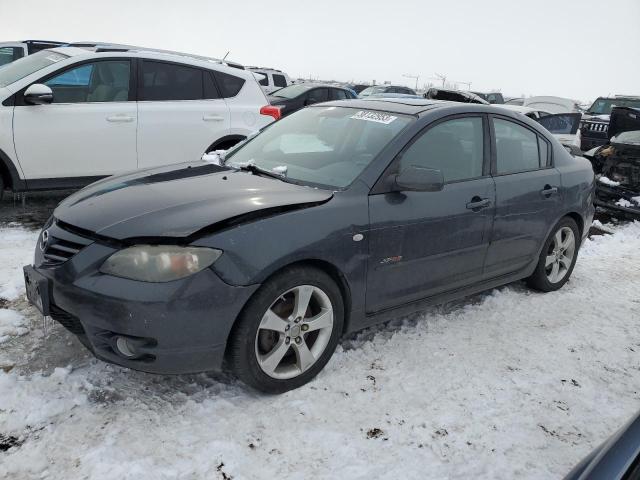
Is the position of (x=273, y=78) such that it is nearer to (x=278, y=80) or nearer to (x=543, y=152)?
(x=278, y=80)

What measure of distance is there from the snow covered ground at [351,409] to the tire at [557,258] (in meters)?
0.74

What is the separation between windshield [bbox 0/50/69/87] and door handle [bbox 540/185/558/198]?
495 centimetres

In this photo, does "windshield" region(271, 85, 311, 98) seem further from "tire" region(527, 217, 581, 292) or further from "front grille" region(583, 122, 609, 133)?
"tire" region(527, 217, 581, 292)

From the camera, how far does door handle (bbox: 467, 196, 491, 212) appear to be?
3.64m

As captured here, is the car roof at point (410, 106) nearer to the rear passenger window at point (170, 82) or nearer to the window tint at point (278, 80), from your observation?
the rear passenger window at point (170, 82)

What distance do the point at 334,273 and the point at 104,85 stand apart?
418 cm

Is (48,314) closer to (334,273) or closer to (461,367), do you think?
(334,273)

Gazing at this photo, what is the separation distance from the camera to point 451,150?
3.70 metres

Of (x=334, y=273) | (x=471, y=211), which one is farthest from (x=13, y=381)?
(x=471, y=211)

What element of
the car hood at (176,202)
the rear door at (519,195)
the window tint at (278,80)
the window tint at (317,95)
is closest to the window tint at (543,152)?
the rear door at (519,195)

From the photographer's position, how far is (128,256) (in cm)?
255

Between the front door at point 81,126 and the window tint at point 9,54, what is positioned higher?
the window tint at point 9,54

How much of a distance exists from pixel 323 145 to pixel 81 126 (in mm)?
3240

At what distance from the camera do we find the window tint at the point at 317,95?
13453 millimetres
